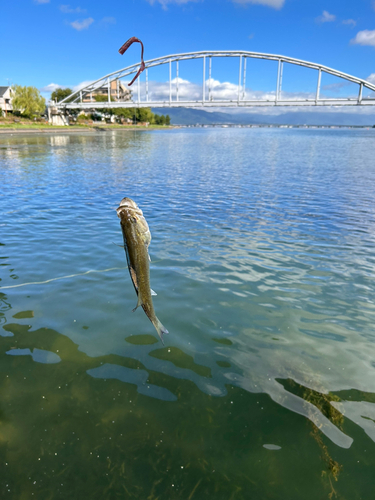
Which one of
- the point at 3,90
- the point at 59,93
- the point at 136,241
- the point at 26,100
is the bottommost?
the point at 136,241

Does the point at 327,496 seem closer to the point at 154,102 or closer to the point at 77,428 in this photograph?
the point at 77,428

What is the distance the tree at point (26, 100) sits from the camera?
123 meters

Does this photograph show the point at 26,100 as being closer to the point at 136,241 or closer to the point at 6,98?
the point at 6,98

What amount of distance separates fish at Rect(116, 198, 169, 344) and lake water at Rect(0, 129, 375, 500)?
2.27 m

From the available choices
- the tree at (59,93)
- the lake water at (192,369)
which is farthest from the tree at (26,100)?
the lake water at (192,369)

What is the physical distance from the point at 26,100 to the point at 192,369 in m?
142

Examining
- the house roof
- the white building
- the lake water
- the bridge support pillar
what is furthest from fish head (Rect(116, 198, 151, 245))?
the house roof

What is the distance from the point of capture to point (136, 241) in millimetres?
3057

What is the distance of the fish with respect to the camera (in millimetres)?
2908

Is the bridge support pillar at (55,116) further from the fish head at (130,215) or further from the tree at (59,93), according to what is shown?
the fish head at (130,215)

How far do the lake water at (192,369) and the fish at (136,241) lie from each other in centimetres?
227

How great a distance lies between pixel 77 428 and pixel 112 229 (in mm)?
10094

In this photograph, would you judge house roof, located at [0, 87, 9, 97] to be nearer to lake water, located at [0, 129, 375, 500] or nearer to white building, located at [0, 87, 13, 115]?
white building, located at [0, 87, 13, 115]

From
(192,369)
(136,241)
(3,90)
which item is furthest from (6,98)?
(136,241)
